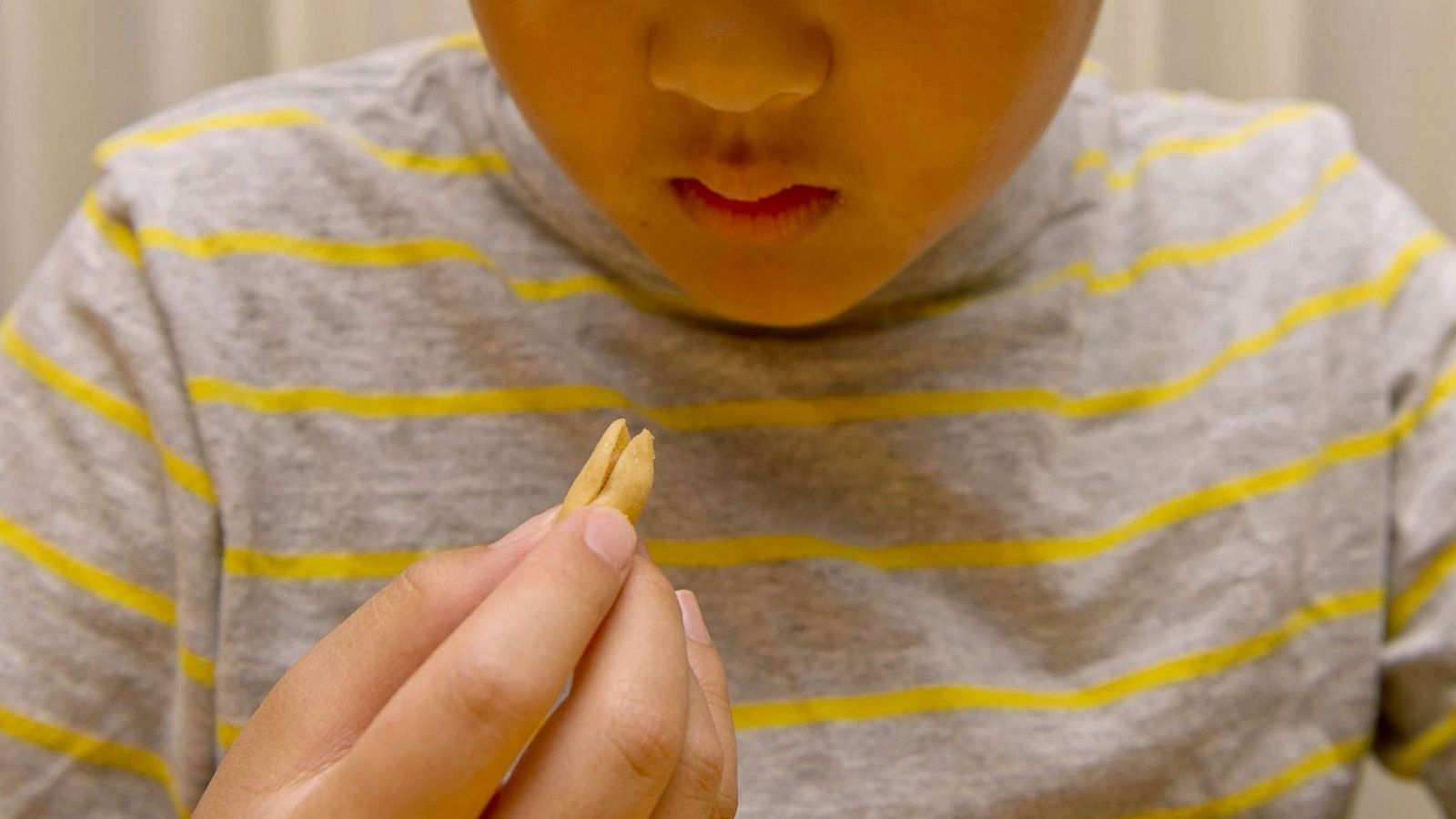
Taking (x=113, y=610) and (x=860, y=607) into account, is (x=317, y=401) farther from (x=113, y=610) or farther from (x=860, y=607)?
(x=860, y=607)

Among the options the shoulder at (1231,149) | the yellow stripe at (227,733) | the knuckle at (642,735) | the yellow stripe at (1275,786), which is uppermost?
the shoulder at (1231,149)

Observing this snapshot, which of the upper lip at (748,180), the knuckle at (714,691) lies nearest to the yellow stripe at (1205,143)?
the upper lip at (748,180)

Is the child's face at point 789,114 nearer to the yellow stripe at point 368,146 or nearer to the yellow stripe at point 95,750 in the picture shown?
the yellow stripe at point 368,146

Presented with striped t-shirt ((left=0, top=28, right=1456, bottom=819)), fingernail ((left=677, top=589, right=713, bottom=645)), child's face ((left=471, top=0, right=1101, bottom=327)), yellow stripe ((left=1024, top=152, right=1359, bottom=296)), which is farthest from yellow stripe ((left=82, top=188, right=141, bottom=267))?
yellow stripe ((left=1024, top=152, right=1359, bottom=296))

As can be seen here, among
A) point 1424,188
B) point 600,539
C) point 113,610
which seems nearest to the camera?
point 600,539

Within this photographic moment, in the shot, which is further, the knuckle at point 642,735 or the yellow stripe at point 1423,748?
the yellow stripe at point 1423,748

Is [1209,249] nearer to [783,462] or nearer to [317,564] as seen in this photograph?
[783,462]

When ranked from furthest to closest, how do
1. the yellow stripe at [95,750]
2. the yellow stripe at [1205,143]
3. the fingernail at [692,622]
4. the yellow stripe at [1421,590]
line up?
the yellow stripe at [1205,143] → the yellow stripe at [1421,590] → the yellow stripe at [95,750] → the fingernail at [692,622]

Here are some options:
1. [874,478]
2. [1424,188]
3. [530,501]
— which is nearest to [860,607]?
[874,478]
